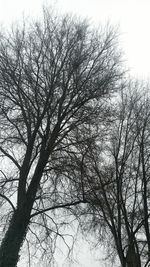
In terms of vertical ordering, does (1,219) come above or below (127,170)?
below

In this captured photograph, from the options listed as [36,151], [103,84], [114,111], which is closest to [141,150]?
[114,111]

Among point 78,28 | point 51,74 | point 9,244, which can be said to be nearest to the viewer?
point 9,244

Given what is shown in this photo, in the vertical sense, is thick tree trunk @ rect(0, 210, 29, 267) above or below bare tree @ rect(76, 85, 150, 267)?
below

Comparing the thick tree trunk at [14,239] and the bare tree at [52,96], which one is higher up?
the bare tree at [52,96]

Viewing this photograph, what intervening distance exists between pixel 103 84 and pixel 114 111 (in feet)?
3.19

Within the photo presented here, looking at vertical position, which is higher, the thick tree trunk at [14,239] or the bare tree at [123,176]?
the bare tree at [123,176]

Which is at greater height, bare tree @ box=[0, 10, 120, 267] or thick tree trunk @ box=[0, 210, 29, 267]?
bare tree @ box=[0, 10, 120, 267]

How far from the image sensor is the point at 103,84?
9.62 metres

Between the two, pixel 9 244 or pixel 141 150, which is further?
pixel 141 150

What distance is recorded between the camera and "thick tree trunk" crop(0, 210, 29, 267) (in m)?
7.25

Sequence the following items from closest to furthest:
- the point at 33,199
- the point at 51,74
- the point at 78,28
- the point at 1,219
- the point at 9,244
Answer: the point at 9,244 → the point at 33,199 → the point at 1,219 → the point at 51,74 → the point at 78,28

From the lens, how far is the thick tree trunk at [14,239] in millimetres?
7247

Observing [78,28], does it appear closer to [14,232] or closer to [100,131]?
[100,131]

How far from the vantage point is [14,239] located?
7.46 meters
